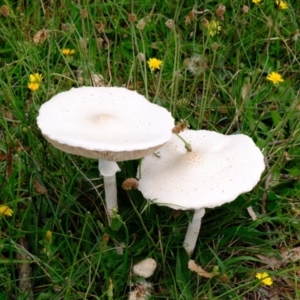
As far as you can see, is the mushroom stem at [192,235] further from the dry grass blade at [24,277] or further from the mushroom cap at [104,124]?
the dry grass blade at [24,277]

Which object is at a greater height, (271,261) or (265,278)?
(265,278)

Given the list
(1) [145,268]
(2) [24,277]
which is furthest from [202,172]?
(2) [24,277]

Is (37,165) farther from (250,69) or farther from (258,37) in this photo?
(258,37)

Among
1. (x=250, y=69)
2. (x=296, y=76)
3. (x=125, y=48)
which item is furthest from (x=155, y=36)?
(x=296, y=76)

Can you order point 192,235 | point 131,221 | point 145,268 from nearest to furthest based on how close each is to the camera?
point 145,268 → point 192,235 → point 131,221

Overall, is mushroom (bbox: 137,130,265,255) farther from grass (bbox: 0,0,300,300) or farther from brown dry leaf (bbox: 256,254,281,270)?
brown dry leaf (bbox: 256,254,281,270)

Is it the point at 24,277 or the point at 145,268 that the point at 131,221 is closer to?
the point at 145,268
